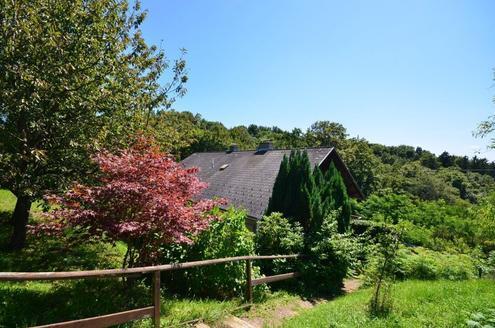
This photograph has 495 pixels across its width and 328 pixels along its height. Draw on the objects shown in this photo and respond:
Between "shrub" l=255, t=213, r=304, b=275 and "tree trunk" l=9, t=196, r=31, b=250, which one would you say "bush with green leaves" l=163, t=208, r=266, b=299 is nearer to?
"shrub" l=255, t=213, r=304, b=275

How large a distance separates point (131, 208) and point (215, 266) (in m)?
2.38

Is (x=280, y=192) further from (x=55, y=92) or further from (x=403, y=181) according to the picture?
(x=403, y=181)

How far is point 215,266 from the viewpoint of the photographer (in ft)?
22.8

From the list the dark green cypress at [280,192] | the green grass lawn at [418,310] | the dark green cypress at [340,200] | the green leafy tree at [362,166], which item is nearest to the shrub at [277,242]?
the dark green cypress at [280,192]

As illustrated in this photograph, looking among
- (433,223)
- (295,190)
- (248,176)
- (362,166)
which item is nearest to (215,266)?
(295,190)

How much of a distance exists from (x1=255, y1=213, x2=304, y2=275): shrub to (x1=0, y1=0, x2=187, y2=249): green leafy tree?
4.99 metres

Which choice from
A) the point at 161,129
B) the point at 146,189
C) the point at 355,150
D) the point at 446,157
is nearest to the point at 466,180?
the point at 446,157

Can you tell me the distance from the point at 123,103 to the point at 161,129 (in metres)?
3.85

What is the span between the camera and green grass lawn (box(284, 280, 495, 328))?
554 cm

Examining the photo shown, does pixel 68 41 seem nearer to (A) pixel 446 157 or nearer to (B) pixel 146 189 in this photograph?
(B) pixel 146 189

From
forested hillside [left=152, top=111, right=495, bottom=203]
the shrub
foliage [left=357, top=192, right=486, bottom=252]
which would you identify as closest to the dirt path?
the shrub

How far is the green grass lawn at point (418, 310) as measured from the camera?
18.2 ft

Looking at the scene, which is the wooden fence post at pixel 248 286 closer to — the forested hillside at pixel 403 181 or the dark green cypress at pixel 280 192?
the forested hillside at pixel 403 181

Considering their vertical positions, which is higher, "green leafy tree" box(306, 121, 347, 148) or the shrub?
"green leafy tree" box(306, 121, 347, 148)
